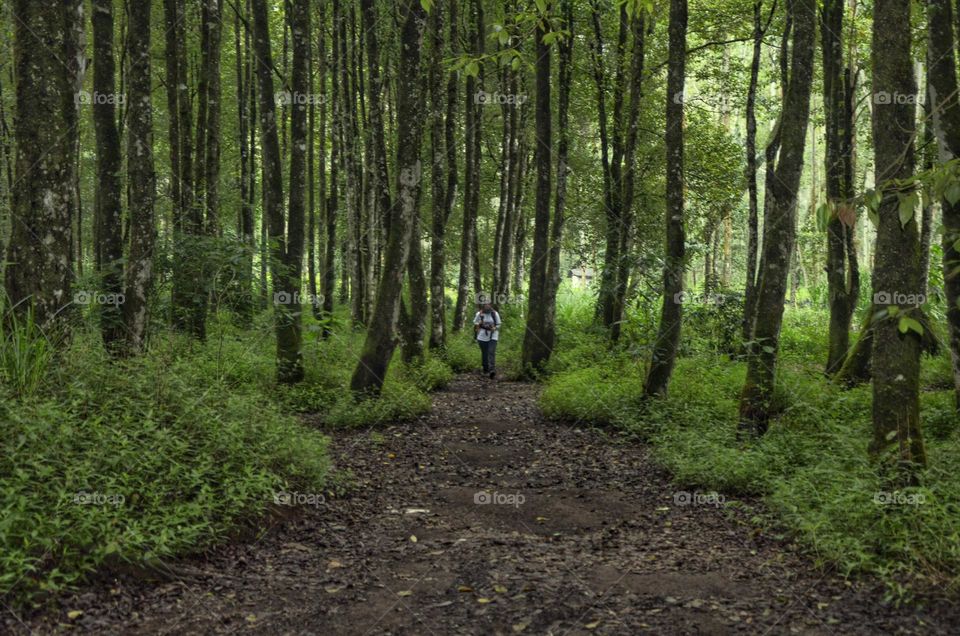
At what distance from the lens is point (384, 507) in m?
7.00

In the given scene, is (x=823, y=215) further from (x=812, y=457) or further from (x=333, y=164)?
(x=333, y=164)

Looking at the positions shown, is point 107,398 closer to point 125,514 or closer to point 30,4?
point 125,514

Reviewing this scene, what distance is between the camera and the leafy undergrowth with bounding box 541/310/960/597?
497cm

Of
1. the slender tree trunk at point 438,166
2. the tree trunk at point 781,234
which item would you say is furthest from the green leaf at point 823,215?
the slender tree trunk at point 438,166

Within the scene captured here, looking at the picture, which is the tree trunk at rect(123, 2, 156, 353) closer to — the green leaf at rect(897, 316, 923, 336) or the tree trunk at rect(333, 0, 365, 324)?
the tree trunk at rect(333, 0, 365, 324)

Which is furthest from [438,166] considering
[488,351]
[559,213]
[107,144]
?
[107,144]

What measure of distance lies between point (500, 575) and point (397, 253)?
265 inches

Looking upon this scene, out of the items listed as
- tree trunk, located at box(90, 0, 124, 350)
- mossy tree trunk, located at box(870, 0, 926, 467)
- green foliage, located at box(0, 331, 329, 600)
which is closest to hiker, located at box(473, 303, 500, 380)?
tree trunk, located at box(90, 0, 124, 350)

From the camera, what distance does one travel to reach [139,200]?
31.1 ft

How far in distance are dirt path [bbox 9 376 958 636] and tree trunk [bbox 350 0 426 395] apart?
9.18 ft

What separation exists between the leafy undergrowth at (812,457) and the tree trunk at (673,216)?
1.78ft

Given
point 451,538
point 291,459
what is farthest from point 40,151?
point 451,538

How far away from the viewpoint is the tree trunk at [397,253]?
10906mm

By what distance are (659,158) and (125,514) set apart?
19587 millimetres
